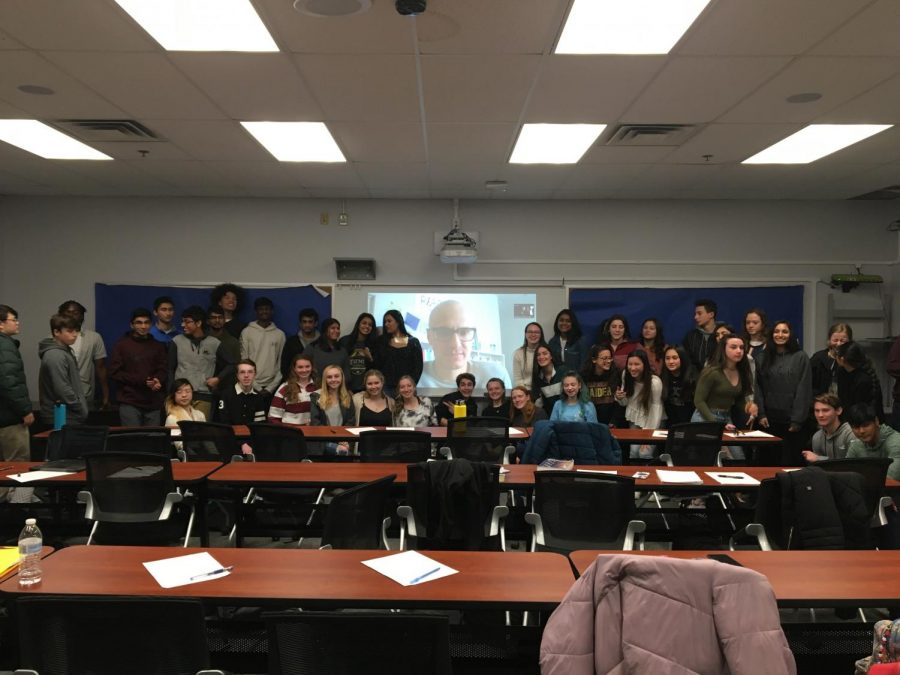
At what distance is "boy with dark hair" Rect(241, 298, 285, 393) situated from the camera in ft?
23.3

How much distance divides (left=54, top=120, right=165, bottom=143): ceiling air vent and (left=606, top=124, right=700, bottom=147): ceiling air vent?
11.2 ft

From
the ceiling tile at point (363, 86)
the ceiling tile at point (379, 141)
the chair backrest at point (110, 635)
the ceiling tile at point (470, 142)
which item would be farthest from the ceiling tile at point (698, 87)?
the chair backrest at point (110, 635)

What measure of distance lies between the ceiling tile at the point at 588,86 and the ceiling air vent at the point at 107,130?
109 inches

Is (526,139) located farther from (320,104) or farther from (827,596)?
(827,596)

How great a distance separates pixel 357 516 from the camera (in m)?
2.66

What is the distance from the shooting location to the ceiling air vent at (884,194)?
6613 mm

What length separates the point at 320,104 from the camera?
13.6 feet

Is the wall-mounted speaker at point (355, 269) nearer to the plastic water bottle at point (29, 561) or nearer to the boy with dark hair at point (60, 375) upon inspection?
the boy with dark hair at point (60, 375)

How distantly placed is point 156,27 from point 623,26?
86.8 inches

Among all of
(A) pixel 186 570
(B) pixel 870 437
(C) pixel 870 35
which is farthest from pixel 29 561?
(B) pixel 870 437

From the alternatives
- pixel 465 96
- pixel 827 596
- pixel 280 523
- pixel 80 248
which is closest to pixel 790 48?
pixel 465 96

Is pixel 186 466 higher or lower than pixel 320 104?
lower

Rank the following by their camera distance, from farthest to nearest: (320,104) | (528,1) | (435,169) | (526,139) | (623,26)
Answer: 1. (435,169)
2. (526,139)
3. (320,104)
4. (623,26)
5. (528,1)

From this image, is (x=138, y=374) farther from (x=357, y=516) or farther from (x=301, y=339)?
(x=357, y=516)
